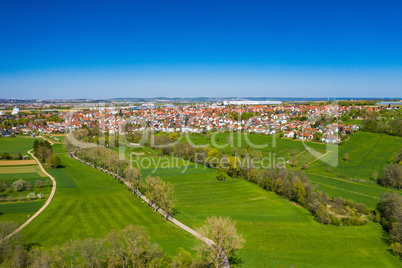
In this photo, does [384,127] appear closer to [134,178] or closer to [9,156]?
[134,178]

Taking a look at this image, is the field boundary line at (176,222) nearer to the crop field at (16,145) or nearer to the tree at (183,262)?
the tree at (183,262)

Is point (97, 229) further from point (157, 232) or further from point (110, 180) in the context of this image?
point (110, 180)

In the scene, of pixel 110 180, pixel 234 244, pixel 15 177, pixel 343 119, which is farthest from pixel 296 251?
pixel 343 119

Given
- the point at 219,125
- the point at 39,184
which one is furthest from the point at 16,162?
the point at 219,125

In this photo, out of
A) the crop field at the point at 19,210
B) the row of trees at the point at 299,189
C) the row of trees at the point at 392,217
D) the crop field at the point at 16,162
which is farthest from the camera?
the crop field at the point at 16,162

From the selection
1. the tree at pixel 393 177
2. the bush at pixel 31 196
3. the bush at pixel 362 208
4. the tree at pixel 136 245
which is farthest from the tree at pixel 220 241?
the tree at pixel 393 177

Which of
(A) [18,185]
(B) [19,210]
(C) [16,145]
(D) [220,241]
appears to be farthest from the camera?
(C) [16,145]
